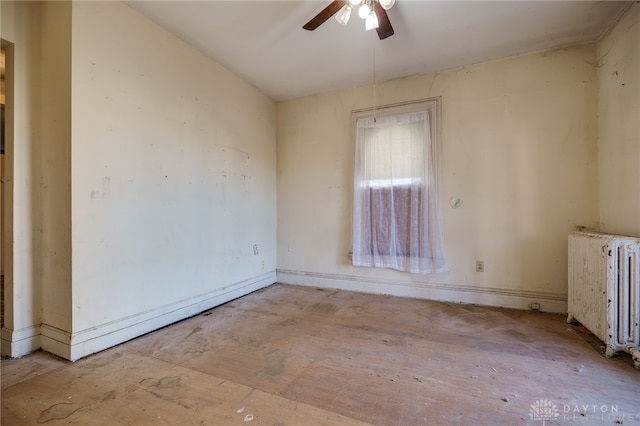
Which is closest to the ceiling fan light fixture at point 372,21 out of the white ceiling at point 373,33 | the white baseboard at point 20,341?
the white ceiling at point 373,33

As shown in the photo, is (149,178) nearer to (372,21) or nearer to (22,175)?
(22,175)

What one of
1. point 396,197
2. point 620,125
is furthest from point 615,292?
point 396,197

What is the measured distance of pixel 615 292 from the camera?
72.7 inches

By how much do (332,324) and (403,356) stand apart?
0.76m

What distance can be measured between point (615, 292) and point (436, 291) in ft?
5.06

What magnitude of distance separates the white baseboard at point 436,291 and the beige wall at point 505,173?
0.01 metres

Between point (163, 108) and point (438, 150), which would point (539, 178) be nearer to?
point (438, 150)

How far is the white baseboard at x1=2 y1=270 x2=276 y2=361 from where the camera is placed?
1.88m

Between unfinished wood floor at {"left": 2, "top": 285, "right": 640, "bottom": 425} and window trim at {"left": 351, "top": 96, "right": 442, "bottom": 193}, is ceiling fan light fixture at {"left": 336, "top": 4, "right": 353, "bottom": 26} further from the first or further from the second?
unfinished wood floor at {"left": 2, "top": 285, "right": 640, "bottom": 425}

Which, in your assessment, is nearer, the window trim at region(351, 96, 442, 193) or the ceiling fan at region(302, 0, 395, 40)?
the ceiling fan at region(302, 0, 395, 40)

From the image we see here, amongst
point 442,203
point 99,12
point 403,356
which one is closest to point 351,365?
point 403,356

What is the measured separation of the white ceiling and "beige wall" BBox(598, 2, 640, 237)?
220 millimetres

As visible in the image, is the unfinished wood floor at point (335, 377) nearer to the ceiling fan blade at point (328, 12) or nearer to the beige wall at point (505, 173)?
the beige wall at point (505, 173)

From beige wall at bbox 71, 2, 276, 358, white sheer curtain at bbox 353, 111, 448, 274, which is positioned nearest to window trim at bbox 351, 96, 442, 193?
white sheer curtain at bbox 353, 111, 448, 274
